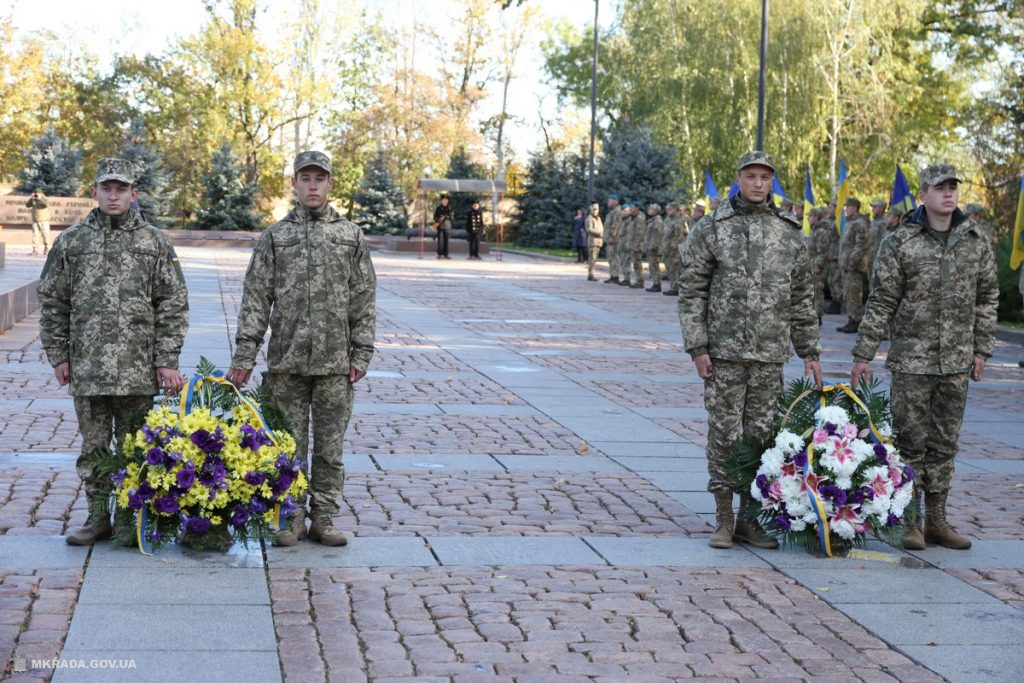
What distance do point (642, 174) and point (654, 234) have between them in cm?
1723

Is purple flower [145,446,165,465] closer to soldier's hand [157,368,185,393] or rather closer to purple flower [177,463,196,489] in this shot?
purple flower [177,463,196,489]

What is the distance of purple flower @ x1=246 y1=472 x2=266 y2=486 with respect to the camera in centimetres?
666

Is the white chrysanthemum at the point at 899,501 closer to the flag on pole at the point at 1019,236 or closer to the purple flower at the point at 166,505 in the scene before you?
the purple flower at the point at 166,505

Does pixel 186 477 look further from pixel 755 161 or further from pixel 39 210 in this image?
pixel 39 210

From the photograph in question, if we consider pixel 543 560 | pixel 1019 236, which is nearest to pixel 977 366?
pixel 543 560

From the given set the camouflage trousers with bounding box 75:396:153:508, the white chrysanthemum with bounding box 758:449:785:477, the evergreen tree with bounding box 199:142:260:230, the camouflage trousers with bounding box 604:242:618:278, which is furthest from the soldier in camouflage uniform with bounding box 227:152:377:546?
the evergreen tree with bounding box 199:142:260:230

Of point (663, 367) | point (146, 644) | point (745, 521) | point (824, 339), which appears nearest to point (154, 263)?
point (146, 644)

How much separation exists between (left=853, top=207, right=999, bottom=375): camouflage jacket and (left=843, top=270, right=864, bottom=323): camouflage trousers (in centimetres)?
1515

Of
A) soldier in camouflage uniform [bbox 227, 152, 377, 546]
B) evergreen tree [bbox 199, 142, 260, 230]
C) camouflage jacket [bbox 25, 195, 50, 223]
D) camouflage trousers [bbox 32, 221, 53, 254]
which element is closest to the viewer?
soldier in camouflage uniform [bbox 227, 152, 377, 546]

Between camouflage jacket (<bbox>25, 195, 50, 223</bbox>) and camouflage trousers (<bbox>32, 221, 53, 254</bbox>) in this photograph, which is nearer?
camouflage jacket (<bbox>25, 195, 50, 223</bbox>)

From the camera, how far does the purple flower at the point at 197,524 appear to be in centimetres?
665

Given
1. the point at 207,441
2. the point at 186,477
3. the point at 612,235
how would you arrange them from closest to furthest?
the point at 186,477 → the point at 207,441 → the point at 612,235

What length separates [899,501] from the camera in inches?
281

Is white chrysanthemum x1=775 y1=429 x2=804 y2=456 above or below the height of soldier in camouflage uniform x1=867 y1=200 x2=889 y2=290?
below
